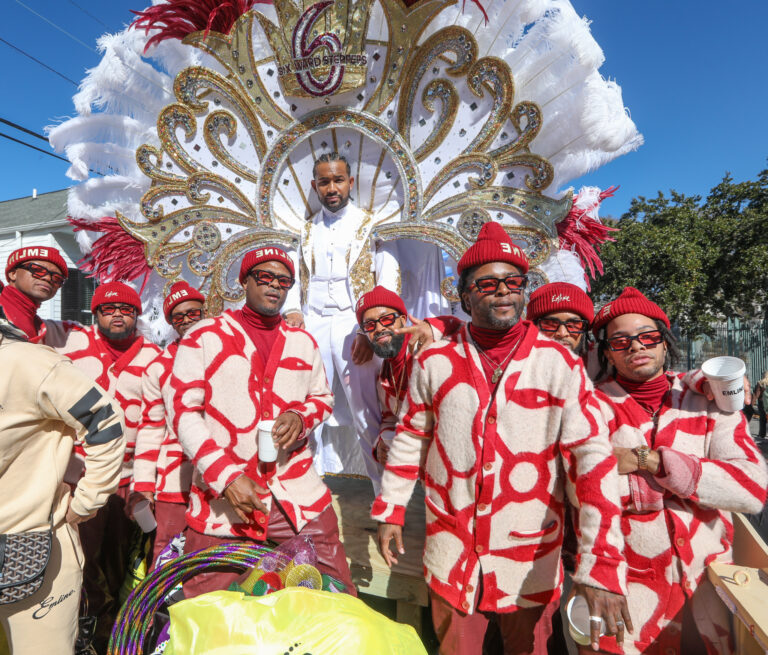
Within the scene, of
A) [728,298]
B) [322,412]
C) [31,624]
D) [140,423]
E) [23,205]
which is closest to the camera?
[31,624]

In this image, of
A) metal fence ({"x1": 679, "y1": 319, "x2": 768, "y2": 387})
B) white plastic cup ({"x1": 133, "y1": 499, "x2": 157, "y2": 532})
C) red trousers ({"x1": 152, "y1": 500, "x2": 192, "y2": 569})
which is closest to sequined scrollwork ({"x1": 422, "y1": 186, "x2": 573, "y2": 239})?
red trousers ({"x1": 152, "y1": 500, "x2": 192, "y2": 569})

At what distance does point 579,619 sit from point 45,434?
174 centimetres

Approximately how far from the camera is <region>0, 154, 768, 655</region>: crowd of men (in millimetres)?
1499

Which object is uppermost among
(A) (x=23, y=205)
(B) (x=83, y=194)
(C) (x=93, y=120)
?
(A) (x=23, y=205)

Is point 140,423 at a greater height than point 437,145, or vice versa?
point 437,145

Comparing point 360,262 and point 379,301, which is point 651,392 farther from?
point 360,262

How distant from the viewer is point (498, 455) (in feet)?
5.08

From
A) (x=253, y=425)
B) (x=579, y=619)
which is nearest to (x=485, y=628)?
(x=579, y=619)

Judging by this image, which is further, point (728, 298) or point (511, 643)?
point (728, 298)

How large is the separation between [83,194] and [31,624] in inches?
107

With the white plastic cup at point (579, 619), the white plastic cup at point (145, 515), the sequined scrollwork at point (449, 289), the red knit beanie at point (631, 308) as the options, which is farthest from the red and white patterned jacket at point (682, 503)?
the white plastic cup at point (145, 515)

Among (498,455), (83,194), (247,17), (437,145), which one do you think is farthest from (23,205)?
(498,455)

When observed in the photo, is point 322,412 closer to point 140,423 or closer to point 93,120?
point 140,423

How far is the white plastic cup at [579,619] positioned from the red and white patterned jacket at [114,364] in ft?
7.19
